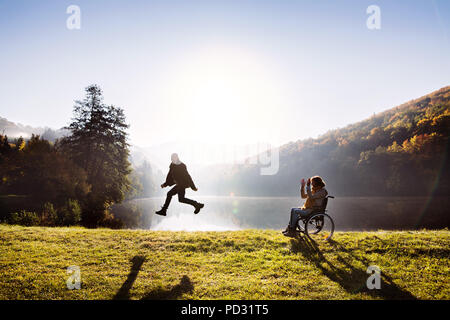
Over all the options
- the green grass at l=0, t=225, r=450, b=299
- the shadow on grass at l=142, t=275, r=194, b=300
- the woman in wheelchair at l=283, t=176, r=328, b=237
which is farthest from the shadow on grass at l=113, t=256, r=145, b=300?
the woman in wheelchair at l=283, t=176, r=328, b=237

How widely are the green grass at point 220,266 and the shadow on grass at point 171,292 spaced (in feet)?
0.07

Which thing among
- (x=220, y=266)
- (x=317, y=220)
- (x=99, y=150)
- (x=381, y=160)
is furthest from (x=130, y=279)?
(x=381, y=160)

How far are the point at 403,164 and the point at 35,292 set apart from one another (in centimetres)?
10168

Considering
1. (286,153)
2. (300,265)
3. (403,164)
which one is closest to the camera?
(300,265)

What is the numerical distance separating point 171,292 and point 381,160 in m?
103

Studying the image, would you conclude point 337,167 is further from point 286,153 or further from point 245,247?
point 245,247

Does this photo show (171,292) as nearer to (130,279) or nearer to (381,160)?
(130,279)

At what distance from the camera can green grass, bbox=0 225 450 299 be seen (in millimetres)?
4910

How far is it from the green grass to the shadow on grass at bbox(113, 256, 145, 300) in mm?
22

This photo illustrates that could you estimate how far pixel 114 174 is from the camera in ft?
105

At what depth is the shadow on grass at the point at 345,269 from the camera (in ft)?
16.0

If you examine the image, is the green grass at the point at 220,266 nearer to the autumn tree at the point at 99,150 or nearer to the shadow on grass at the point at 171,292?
the shadow on grass at the point at 171,292
